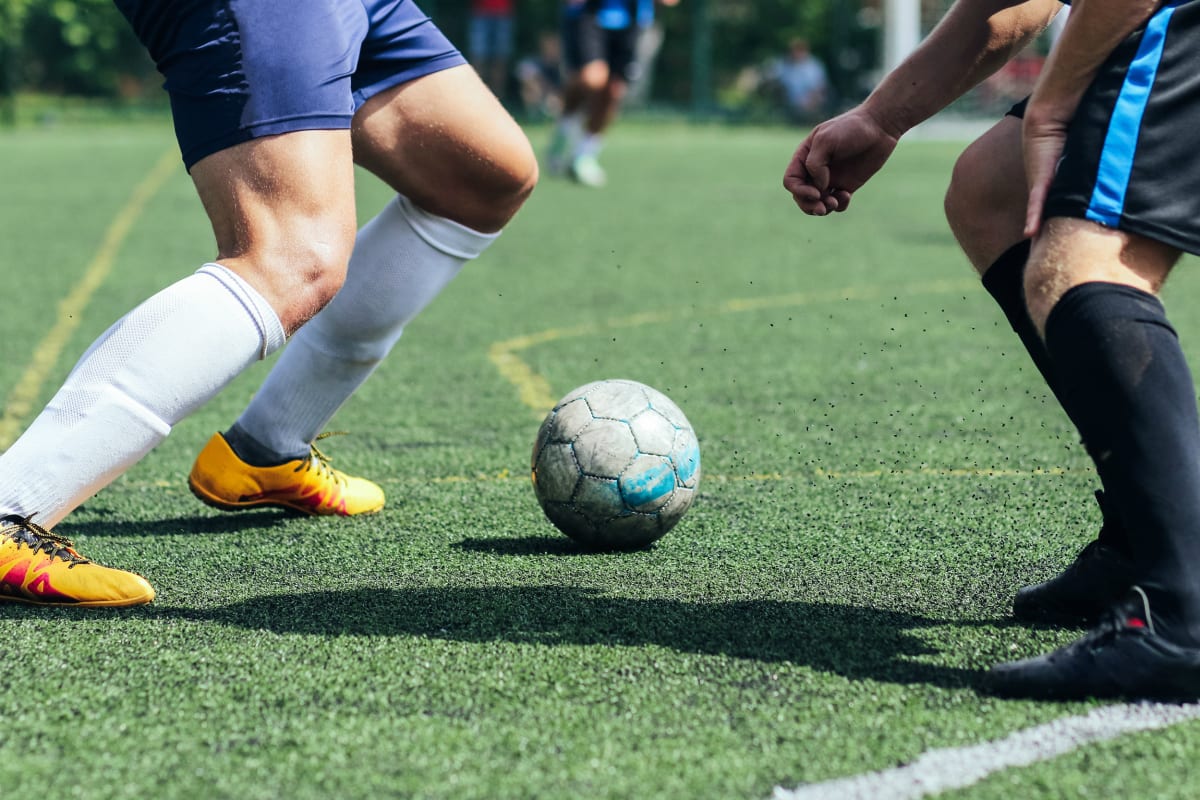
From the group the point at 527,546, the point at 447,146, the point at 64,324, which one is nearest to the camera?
the point at 447,146

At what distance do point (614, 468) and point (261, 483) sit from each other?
88 cm

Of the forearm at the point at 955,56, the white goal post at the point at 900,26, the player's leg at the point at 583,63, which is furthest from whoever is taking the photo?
the white goal post at the point at 900,26

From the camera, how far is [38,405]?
16.5ft

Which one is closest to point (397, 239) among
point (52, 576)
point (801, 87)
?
point (52, 576)

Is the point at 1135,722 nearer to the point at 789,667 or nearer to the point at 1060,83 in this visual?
the point at 789,667

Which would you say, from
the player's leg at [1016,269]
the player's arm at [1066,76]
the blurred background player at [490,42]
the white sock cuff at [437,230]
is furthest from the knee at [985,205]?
the blurred background player at [490,42]

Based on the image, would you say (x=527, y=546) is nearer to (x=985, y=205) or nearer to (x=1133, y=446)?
(x=985, y=205)

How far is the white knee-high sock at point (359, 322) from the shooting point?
134 inches

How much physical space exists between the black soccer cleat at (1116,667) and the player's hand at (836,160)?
0.97 meters

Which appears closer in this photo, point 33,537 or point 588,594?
point 33,537

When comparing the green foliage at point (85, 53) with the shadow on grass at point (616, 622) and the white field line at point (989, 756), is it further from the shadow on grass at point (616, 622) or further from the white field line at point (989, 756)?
the white field line at point (989, 756)

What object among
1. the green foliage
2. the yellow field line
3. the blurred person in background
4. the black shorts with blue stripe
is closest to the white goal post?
the blurred person in background

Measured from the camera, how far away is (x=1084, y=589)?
2.65 m

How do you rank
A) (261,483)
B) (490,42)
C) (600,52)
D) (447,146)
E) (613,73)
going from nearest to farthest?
(447,146), (261,483), (600,52), (613,73), (490,42)
